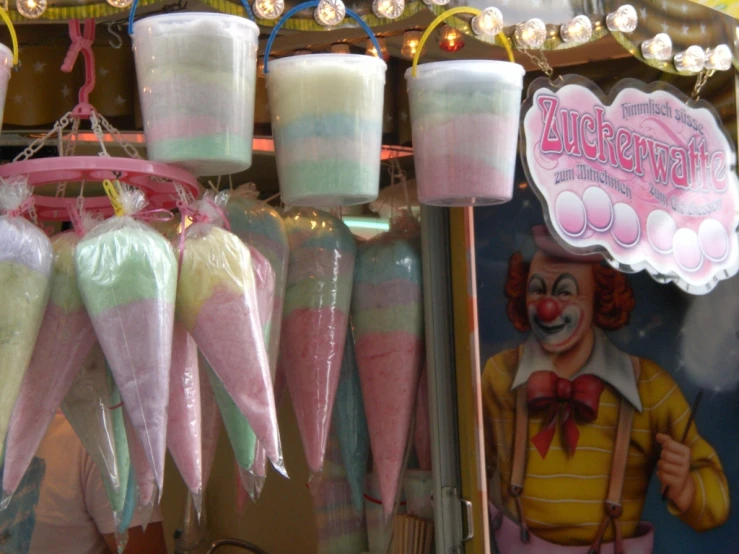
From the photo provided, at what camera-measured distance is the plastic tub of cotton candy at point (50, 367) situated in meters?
1.30

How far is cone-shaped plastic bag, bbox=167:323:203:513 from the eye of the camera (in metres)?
1.35

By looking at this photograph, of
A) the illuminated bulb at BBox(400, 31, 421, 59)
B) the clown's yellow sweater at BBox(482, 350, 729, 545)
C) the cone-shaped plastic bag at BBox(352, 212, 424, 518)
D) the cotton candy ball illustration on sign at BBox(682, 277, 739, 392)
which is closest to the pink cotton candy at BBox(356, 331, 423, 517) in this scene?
the cone-shaped plastic bag at BBox(352, 212, 424, 518)

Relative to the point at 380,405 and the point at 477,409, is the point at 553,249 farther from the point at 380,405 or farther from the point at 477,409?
the point at 380,405

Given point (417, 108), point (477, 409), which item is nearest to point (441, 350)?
point (477, 409)

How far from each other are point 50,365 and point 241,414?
302mm

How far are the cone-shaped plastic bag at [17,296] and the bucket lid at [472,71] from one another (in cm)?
65

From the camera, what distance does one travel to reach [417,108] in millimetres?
1463

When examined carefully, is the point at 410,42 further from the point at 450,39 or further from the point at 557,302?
the point at 557,302

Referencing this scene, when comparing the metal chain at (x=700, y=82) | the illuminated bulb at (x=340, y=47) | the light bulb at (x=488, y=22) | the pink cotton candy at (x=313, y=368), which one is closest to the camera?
the light bulb at (x=488, y=22)

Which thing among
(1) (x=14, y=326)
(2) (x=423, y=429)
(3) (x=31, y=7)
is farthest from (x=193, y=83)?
(2) (x=423, y=429)

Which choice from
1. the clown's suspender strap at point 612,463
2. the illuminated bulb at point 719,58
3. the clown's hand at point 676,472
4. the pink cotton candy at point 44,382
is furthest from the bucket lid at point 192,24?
the clown's hand at point 676,472

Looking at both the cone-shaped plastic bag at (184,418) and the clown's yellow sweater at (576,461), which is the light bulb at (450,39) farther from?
the cone-shaped plastic bag at (184,418)

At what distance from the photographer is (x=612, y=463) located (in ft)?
6.52

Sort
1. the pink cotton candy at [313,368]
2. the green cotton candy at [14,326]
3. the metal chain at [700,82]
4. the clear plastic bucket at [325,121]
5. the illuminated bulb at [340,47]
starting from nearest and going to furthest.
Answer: the green cotton candy at [14,326]
the clear plastic bucket at [325,121]
the pink cotton candy at [313,368]
the illuminated bulb at [340,47]
the metal chain at [700,82]
